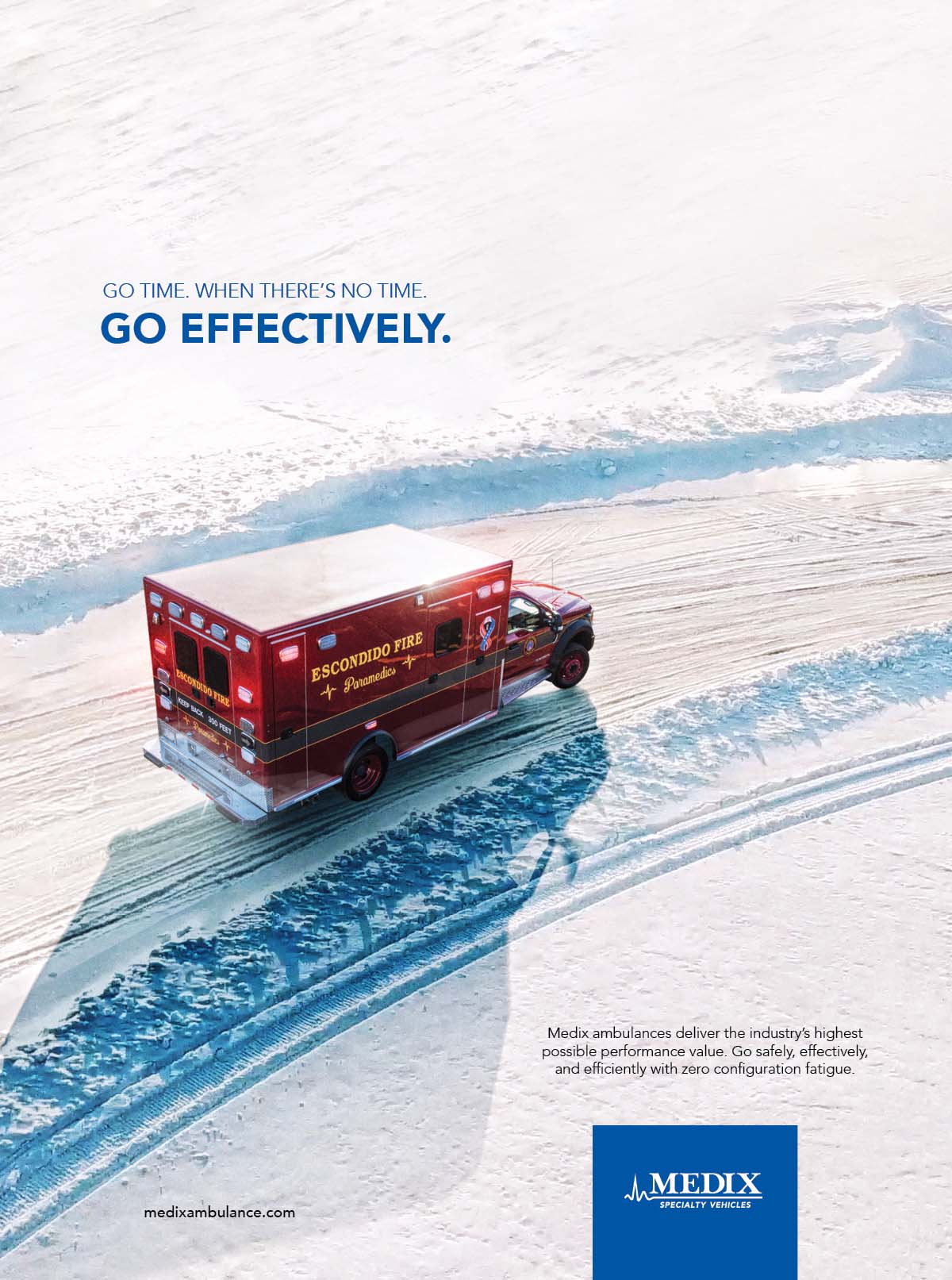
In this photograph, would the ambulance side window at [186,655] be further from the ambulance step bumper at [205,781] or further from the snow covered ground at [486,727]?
the snow covered ground at [486,727]

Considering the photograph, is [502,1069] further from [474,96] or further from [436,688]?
[474,96]

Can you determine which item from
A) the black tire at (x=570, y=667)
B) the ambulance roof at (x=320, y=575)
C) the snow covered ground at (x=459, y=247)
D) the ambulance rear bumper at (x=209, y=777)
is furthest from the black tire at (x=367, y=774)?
the snow covered ground at (x=459, y=247)

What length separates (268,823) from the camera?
11.7 meters

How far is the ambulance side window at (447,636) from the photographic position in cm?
1152

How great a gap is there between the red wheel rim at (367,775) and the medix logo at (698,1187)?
500 cm

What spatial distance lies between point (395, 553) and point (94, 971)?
5308 millimetres

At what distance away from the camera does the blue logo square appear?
25.1 feet

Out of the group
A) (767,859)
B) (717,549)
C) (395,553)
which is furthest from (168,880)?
(717,549)

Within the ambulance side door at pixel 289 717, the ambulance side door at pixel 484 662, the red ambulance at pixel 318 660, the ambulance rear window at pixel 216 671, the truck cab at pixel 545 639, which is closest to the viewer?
the ambulance side door at pixel 289 717

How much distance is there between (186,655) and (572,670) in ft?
18.3

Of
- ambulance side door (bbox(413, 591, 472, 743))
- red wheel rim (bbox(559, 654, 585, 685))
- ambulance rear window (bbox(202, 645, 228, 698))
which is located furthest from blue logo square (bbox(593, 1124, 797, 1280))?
red wheel rim (bbox(559, 654, 585, 685))

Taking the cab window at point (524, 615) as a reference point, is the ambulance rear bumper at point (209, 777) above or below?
below

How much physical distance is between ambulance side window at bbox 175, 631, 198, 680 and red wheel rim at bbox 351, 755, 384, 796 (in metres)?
2.04

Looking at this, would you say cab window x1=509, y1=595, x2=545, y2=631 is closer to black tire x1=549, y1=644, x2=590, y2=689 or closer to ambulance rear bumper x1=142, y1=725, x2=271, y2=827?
black tire x1=549, y1=644, x2=590, y2=689
